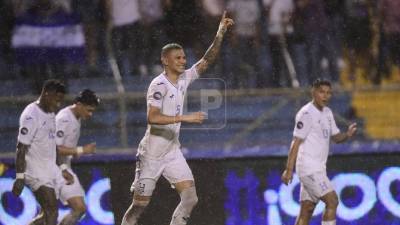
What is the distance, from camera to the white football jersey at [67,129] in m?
11.9

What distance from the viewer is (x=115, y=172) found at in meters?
12.6

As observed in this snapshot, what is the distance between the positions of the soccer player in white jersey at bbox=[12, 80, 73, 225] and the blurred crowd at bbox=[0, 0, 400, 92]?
2460mm

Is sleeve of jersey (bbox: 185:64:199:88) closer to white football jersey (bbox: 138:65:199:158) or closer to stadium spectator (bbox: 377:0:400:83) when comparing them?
white football jersey (bbox: 138:65:199:158)

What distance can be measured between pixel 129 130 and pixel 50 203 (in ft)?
7.19

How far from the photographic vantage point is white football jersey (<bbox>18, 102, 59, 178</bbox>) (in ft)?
35.6

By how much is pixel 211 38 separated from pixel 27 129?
11.7 ft

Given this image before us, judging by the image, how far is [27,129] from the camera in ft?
35.6

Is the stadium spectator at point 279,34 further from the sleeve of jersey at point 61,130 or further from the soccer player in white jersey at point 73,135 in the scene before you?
the sleeve of jersey at point 61,130

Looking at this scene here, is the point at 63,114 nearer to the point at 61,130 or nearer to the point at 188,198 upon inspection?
the point at 61,130

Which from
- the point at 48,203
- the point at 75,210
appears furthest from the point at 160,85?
the point at 75,210

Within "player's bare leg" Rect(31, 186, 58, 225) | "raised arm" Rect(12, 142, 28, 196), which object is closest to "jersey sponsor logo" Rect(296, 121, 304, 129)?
"player's bare leg" Rect(31, 186, 58, 225)

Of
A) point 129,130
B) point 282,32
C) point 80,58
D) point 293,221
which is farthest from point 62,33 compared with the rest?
point 293,221

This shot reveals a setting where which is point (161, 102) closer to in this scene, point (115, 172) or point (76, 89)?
point (115, 172)

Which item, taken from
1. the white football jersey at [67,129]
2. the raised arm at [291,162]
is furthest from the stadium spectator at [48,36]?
the raised arm at [291,162]
